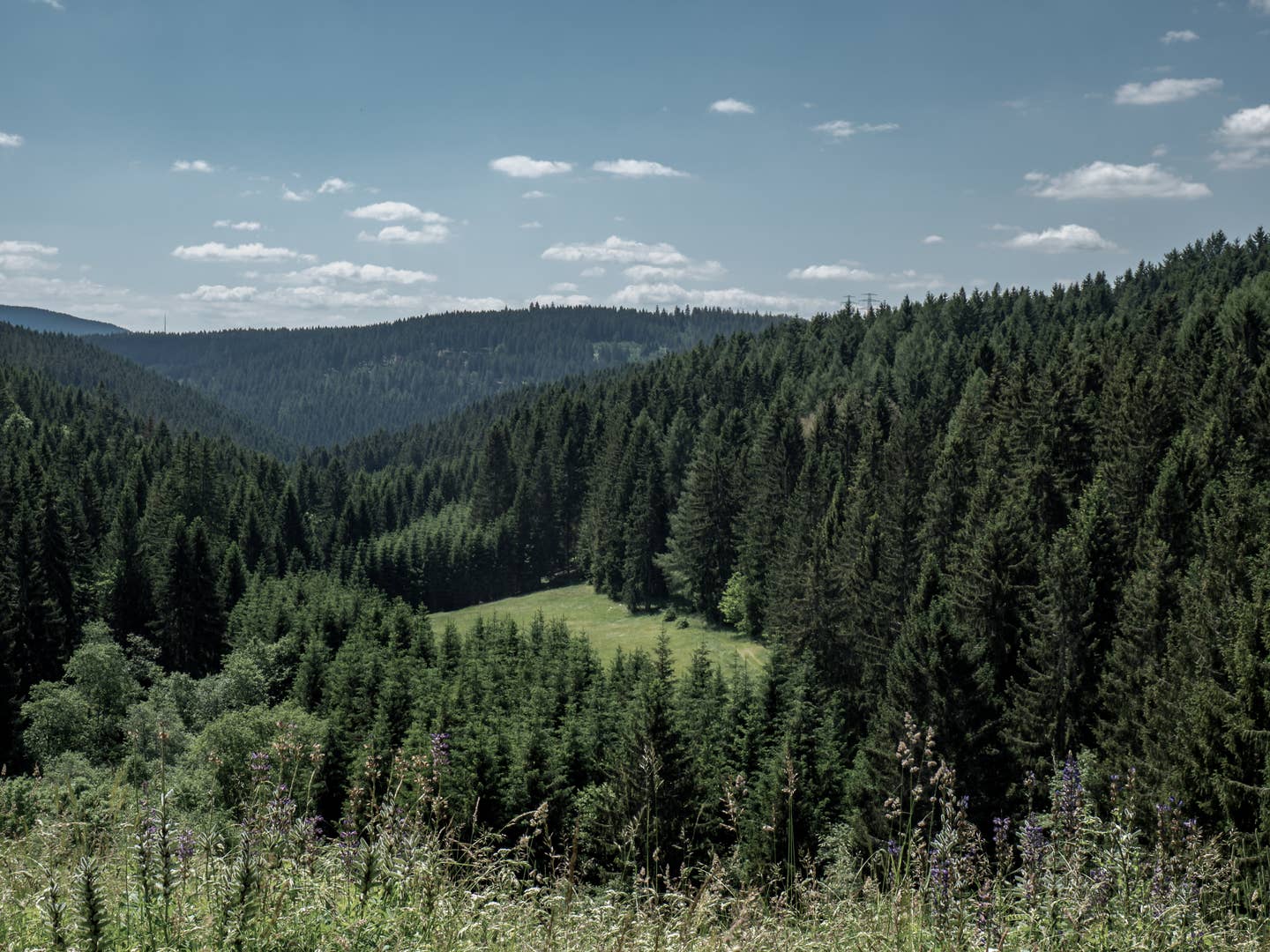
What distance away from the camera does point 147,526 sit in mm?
83938

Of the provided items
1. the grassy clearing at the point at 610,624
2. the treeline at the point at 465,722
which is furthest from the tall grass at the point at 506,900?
the grassy clearing at the point at 610,624

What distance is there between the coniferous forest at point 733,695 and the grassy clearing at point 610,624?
97.5 inches

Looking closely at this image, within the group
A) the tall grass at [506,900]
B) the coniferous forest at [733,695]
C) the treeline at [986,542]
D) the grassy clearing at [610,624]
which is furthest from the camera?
the grassy clearing at [610,624]

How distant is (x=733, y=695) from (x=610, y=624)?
44205 millimetres

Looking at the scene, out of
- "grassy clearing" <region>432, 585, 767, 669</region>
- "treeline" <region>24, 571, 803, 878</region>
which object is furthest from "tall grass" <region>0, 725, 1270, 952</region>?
"grassy clearing" <region>432, 585, 767, 669</region>

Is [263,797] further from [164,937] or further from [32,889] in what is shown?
[164,937]

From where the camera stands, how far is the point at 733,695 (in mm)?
38781

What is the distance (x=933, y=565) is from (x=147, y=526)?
76.0 metres

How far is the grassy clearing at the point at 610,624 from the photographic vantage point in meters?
69.5

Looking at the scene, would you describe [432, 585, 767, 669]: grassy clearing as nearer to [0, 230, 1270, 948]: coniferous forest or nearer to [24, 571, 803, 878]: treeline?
[0, 230, 1270, 948]: coniferous forest

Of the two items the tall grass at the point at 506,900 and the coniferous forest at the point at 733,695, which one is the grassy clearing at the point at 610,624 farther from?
the tall grass at the point at 506,900

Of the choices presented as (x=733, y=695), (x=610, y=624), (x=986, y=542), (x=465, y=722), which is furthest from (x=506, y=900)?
(x=610, y=624)

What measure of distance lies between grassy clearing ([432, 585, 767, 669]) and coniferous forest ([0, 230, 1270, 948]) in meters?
2.48

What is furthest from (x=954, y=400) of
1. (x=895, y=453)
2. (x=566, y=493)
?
Result: (x=566, y=493)
